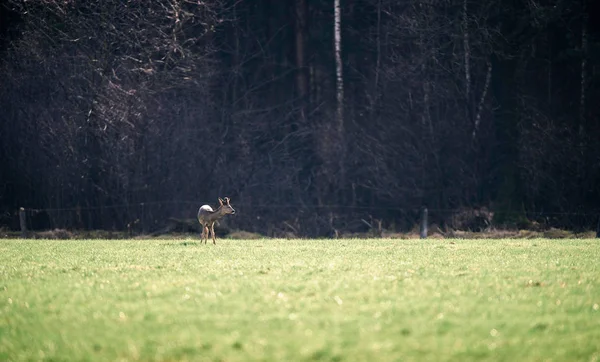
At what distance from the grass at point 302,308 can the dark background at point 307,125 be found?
59.4ft

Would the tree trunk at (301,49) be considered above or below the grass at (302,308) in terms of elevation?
above

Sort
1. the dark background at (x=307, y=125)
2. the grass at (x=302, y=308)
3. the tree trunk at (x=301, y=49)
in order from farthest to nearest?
the tree trunk at (x=301, y=49)
the dark background at (x=307, y=125)
the grass at (x=302, y=308)

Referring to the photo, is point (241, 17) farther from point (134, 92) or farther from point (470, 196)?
point (470, 196)

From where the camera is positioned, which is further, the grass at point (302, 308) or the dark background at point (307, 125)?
the dark background at point (307, 125)

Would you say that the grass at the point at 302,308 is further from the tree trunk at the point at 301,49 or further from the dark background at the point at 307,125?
the tree trunk at the point at 301,49

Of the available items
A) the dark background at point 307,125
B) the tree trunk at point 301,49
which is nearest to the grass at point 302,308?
the dark background at point 307,125

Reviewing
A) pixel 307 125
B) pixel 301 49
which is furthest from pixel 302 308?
pixel 301 49

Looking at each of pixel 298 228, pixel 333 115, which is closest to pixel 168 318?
pixel 298 228

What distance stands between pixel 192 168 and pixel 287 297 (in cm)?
2815

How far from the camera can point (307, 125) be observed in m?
46.7

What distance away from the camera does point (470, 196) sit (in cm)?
4153

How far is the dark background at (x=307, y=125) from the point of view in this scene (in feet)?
131

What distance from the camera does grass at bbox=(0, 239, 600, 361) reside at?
1012cm

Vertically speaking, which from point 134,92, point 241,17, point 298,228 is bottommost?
point 298,228
